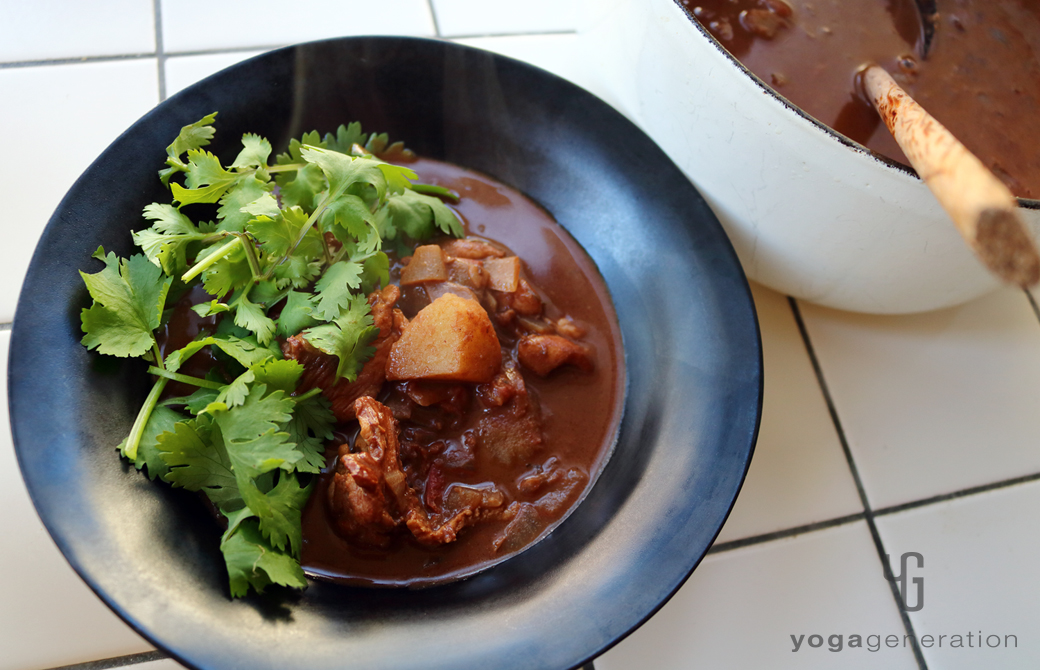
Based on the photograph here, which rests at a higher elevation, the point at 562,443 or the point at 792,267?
the point at 792,267

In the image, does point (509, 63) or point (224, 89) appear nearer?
point (224, 89)

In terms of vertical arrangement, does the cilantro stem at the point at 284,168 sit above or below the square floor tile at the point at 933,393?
above

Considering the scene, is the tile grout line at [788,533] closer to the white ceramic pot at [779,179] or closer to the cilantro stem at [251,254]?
the white ceramic pot at [779,179]

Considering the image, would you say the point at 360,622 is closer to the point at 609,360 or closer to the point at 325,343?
the point at 325,343

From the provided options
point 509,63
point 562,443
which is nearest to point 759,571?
point 562,443

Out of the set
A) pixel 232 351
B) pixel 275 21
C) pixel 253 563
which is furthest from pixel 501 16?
pixel 253 563

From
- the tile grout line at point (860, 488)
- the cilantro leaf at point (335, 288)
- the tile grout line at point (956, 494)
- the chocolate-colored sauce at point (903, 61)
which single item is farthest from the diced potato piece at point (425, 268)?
the tile grout line at point (956, 494)
